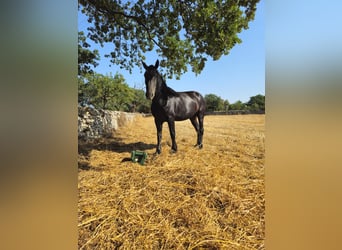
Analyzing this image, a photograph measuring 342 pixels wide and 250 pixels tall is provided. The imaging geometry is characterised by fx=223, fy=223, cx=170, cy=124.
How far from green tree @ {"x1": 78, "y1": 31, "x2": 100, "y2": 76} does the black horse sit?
49 cm

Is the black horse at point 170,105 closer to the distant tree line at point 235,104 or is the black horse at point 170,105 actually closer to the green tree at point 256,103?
the distant tree line at point 235,104

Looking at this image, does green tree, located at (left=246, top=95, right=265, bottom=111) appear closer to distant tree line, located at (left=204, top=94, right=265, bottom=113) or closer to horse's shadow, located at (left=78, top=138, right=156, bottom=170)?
distant tree line, located at (left=204, top=94, right=265, bottom=113)

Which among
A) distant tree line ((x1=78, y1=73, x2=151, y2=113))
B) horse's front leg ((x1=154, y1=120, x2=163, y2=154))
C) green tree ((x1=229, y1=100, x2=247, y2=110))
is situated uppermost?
distant tree line ((x1=78, y1=73, x2=151, y2=113))

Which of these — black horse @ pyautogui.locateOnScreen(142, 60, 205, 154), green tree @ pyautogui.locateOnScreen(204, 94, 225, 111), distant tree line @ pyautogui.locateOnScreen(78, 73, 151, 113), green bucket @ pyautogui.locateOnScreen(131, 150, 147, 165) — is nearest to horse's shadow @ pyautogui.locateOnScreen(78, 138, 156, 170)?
green bucket @ pyautogui.locateOnScreen(131, 150, 147, 165)

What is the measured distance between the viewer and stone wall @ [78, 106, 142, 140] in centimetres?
246

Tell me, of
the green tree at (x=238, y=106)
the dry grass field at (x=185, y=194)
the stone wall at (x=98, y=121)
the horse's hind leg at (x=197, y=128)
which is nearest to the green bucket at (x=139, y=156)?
the dry grass field at (x=185, y=194)

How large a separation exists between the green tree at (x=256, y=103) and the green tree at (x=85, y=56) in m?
1.42

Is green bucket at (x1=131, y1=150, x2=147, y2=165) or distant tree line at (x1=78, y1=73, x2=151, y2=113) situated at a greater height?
distant tree line at (x1=78, y1=73, x2=151, y2=113)

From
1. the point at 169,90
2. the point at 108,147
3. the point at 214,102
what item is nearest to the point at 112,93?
the point at 169,90

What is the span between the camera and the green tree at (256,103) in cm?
150
